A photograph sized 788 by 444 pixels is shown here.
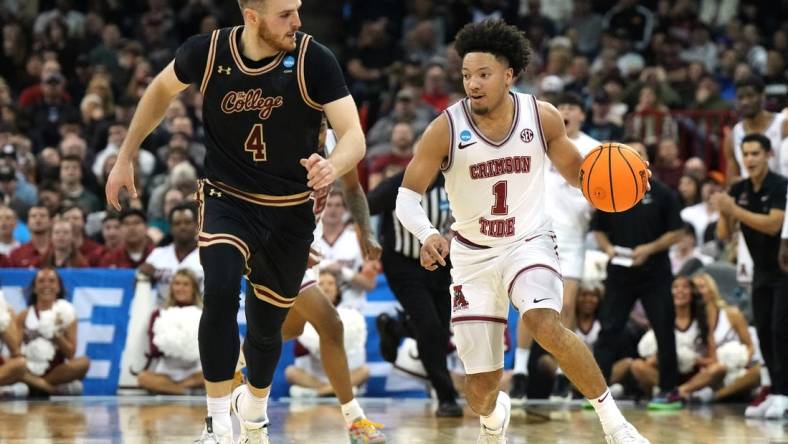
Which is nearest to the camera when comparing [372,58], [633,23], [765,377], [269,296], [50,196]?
[269,296]

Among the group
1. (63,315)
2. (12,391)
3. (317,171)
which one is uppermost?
(317,171)

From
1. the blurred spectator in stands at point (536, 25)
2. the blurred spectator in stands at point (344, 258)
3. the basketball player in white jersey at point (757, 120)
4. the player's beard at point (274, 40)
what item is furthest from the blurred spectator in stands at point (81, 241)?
the blurred spectator in stands at point (536, 25)

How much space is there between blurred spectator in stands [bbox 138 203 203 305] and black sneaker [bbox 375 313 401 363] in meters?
1.86

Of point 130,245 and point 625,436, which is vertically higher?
point 130,245

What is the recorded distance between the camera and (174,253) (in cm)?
1216

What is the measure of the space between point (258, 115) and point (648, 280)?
538cm

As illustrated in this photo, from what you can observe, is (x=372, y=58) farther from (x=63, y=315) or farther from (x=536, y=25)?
(x=63, y=315)

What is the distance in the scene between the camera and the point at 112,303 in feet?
40.1

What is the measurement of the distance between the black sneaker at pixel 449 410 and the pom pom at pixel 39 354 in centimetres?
380

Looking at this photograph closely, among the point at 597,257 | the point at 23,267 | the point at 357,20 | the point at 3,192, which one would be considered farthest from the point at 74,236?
the point at 357,20

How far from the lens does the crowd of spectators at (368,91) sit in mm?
12922

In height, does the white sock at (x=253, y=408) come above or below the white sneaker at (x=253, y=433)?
above

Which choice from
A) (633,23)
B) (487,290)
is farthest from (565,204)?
(633,23)

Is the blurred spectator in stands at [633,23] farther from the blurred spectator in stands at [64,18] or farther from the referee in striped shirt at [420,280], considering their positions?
the referee in striped shirt at [420,280]
